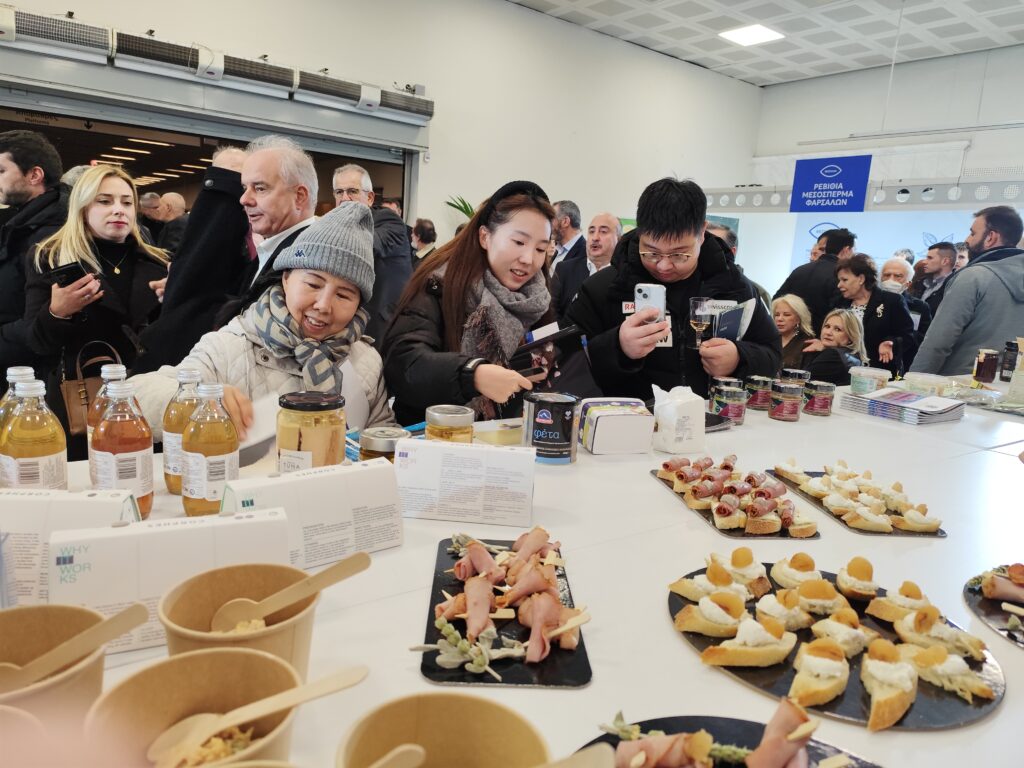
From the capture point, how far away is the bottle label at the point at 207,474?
3.88ft

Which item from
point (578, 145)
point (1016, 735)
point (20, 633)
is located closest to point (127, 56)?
point (578, 145)

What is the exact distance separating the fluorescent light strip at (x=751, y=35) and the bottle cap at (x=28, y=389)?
8509 mm

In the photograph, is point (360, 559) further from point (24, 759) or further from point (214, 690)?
point (24, 759)

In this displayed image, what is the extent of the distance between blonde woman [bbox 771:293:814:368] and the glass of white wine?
87.8 inches

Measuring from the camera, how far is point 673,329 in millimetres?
2561

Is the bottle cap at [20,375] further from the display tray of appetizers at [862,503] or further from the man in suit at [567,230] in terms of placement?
the man in suit at [567,230]

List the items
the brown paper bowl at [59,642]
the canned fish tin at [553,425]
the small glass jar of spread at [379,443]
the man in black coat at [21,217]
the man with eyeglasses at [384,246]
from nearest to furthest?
the brown paper bowl at [59,642] → the small glass jar of spread at [379,443] → the canned fish tin at [553,425] → the man in black coat at [21,217] → the man with eyeglasses at [384,246]

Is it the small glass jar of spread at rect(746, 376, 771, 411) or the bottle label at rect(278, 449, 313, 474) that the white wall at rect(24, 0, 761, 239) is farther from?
the bottle label at rect(278, 449, 313, 474)

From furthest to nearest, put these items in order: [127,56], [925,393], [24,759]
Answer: [127,56] < [925,393] < [24,759]

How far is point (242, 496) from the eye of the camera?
3.43 ft

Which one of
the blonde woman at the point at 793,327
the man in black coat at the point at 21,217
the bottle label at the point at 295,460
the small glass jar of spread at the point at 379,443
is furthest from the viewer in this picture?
the blonde woman at the point at 793,327

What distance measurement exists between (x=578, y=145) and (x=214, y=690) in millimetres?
8460

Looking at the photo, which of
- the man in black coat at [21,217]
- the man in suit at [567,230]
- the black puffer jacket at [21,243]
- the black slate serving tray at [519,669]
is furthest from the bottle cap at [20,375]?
the man in suit at [567,230]

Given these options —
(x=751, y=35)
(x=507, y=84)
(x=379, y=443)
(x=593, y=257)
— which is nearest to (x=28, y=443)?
(x=379, y=443)
